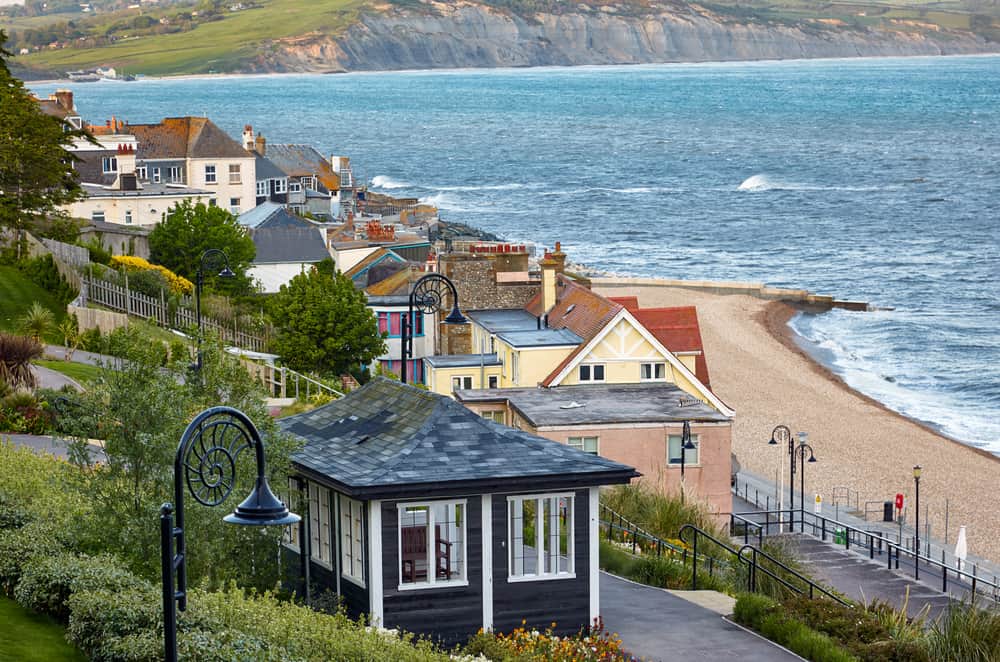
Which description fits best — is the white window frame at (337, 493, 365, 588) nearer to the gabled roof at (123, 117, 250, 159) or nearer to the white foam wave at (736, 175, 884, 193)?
the gabled roof at (123, 117, 250, 159)

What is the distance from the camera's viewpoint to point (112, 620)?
16.6 metres

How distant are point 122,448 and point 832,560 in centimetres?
2344

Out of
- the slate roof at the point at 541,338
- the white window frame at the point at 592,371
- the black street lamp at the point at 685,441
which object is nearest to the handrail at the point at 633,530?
the black street lamp at the point at 685,441

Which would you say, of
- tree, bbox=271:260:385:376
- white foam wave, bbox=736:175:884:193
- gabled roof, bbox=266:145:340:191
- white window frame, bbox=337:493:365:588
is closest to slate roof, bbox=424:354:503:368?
tree, bbox=271:260:385:376

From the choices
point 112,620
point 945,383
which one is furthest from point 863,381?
point 112,620

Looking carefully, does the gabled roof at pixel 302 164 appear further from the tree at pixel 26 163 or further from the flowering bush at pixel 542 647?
the flowering bush at pixel 542 647

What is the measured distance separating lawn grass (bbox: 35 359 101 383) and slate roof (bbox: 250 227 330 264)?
2800cm

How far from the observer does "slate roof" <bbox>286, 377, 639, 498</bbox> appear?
824 inches

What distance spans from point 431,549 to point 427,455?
154 centimetres

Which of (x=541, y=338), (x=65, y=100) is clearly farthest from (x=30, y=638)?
(x=65, y=100)

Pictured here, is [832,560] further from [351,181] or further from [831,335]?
[351,181]

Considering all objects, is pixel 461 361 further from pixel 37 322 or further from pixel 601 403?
pixel 37 322

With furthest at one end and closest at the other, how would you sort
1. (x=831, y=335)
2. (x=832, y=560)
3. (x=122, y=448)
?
(x=831, y=335)
(x=832, y=560)
(x=122, y=448)

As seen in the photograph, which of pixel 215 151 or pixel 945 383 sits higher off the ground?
pixel 215 151
